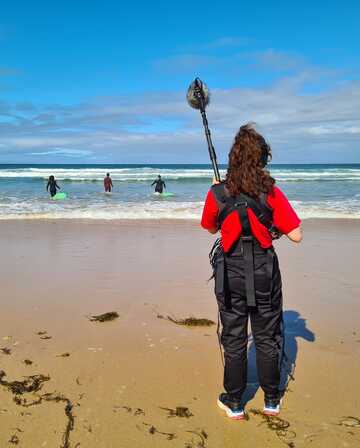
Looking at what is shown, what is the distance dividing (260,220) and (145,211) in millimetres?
12998

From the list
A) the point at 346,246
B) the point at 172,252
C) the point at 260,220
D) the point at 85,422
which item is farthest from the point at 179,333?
the point at 346,246

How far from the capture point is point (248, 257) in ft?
8.77

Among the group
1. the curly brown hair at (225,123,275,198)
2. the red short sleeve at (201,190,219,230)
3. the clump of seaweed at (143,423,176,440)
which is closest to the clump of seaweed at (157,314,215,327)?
the clump of seaweed at (143,423,176,440)

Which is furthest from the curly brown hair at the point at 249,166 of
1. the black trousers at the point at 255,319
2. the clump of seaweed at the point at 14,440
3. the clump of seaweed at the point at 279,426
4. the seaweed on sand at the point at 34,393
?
the clump of seaweed at the point at 14,440

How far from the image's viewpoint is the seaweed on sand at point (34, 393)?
2832 mm

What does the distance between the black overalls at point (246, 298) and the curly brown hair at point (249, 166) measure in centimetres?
7

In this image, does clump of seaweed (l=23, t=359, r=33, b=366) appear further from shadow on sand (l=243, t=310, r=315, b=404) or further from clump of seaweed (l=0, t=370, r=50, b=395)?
shadow on sand (l=243, t=310, r=315, b=404)

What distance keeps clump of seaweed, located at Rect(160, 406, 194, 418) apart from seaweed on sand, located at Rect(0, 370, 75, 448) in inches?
25.2

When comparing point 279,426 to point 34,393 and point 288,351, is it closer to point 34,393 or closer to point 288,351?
point 288,351

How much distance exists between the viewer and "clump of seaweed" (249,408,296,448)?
2.68 metres

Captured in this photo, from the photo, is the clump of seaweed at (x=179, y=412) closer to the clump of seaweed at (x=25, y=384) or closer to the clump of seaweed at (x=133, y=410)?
the clump of seaweed at (x=133, y=410)

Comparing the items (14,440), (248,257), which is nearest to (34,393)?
(14,440)

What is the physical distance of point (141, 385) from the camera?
3262mm

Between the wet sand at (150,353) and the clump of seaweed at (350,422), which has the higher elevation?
the wet sand at (150,353)
